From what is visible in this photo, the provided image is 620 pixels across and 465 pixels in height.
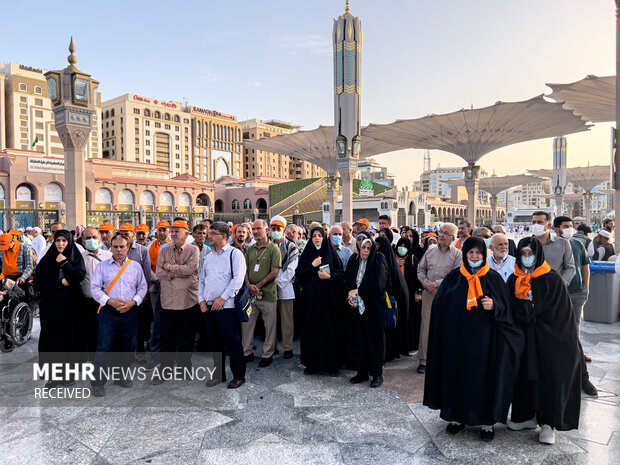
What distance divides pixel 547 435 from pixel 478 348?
849 millimetres

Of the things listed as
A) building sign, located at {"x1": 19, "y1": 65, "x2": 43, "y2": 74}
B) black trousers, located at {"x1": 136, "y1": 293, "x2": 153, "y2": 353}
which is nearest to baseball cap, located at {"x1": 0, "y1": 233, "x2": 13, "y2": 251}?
black trousers, located at {"x1": 136, "y1": 293, "x2": 153, "y2": 353}

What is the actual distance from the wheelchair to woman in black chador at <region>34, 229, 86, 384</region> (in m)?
1.31

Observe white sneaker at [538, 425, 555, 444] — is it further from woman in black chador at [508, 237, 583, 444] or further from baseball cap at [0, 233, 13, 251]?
baseball cap at [0, 233, 13, 251]

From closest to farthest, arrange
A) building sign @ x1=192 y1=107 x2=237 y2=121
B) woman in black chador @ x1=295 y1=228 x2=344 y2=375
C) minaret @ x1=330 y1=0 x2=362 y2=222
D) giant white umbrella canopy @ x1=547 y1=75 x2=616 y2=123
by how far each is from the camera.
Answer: woman in black chador @ x1=295 y1=228 x2=344 y2=375, giant white umbrella canopy @ x1=547 y1=75 x2=616 y2=123, minaret @ x1=330 y1=0 x2=362 y2=222, building sign @ x1=192 y1=107 x2=237 y2=121

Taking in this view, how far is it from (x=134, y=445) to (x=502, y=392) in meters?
2.81

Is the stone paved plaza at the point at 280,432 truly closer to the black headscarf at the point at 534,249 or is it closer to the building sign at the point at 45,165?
the black headscarf at the point at 534,249

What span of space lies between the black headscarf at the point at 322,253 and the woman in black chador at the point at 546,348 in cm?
211

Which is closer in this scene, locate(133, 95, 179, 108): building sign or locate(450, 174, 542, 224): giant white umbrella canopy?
locate(450, 174, 542, 224): giant white umbrella canopy

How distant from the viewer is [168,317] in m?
4.41

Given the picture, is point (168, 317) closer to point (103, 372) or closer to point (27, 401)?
point (103, 372)

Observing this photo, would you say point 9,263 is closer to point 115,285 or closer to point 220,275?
point 115,285

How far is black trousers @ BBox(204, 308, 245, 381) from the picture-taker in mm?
4133

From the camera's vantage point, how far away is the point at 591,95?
48.8ft

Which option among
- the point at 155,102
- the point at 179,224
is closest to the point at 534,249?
the point at 179,224
